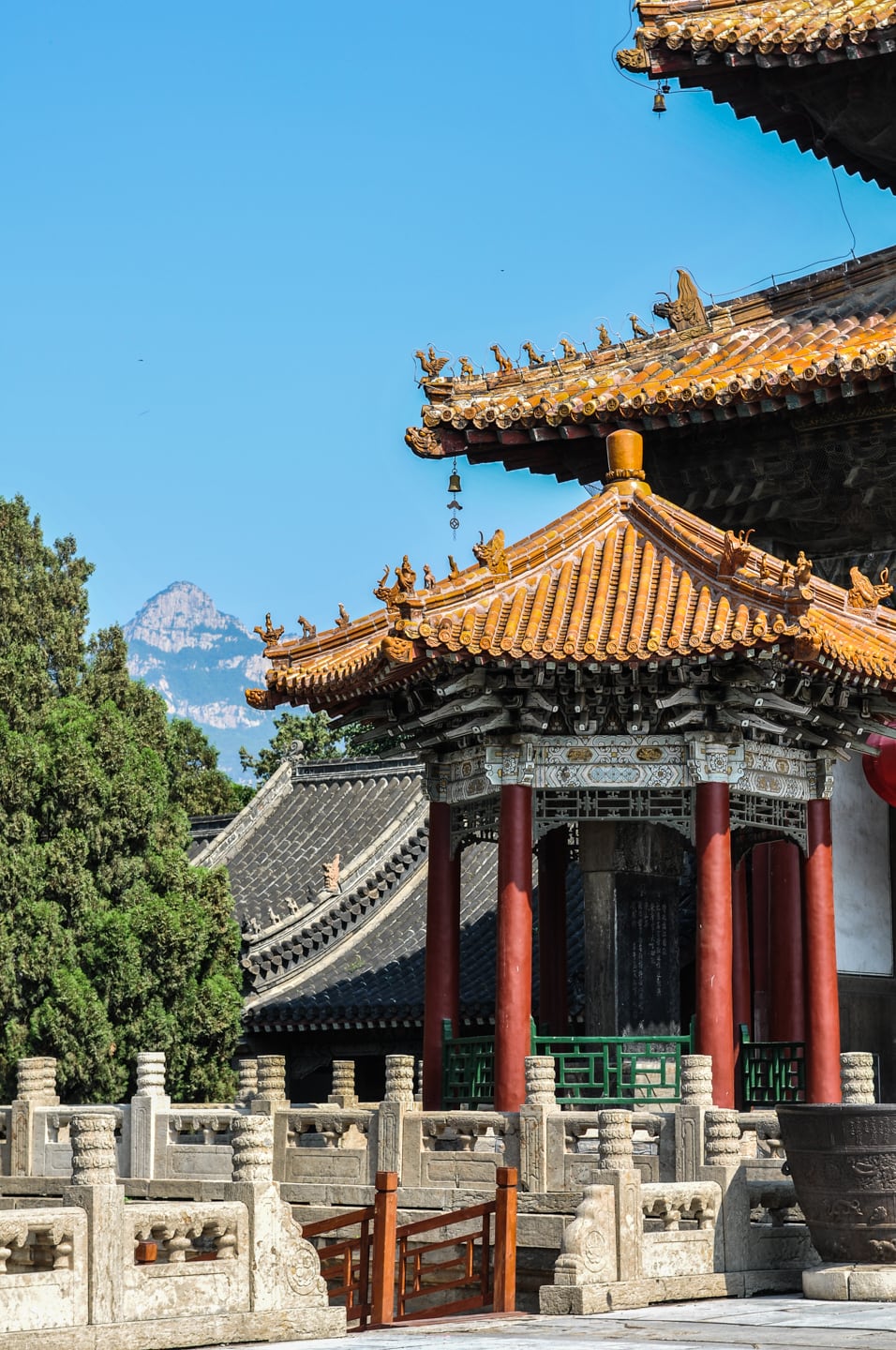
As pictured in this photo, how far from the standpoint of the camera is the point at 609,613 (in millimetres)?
17891

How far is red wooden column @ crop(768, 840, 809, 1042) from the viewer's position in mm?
20547

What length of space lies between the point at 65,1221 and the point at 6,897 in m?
12.9

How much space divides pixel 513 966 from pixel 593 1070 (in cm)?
115

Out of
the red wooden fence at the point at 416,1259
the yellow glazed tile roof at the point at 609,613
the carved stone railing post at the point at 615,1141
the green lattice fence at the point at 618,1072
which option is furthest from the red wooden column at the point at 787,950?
the carved stone railing post at the point at 615,1141

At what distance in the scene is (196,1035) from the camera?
25.8m

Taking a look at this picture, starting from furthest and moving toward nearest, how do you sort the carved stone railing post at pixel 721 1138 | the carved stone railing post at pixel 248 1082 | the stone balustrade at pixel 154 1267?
1. the carved stone railing post at pixel 248 1082
2. the carved stone railing post at pixel 721 1138
3. the stone balustrade at pixel 154 1267

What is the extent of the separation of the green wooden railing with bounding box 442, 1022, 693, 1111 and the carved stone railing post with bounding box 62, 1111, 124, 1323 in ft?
18.1

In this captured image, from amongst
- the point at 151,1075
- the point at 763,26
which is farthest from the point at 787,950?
the point at 763,26

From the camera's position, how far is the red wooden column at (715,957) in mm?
17531

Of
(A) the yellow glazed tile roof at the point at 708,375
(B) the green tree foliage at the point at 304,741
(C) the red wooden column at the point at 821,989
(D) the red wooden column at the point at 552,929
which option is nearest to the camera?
(C) the red wooden column at the point at 821,989

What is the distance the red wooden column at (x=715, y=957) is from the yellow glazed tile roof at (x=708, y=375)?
15.8ft

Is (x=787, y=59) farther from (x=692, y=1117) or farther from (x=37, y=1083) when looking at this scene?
(x=37, y=1083)

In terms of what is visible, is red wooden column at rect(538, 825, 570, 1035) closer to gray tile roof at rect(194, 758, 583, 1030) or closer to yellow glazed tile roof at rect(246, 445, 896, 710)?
yellow glazed tile roof at rect(246, 445, 896, 710)

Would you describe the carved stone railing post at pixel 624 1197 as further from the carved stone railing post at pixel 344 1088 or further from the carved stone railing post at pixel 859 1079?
the carved stone railing post at pixel 344 1088
